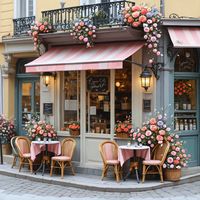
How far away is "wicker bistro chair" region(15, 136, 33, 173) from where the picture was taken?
43.3ft

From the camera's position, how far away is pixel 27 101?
1598 centimetres

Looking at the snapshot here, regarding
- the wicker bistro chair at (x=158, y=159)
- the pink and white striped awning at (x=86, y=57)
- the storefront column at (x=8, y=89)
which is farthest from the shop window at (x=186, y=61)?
the storefront column at (x=8, y=89)

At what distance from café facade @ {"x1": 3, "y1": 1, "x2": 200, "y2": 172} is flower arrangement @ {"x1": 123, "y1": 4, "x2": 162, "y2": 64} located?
0.24 meters

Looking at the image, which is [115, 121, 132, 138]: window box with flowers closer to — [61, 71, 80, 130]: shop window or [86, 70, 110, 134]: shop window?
[86, 70, 110, 134]: shop window

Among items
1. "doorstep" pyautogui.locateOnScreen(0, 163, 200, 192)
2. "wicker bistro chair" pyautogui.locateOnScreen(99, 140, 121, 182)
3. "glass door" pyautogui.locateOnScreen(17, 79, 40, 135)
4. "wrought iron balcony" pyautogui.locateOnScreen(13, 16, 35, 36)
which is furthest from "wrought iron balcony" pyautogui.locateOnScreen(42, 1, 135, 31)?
"doorstep" pyautogui.locateOnScreen(0, 163, 200, 192)

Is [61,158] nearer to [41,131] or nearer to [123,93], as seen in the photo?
[41,131]

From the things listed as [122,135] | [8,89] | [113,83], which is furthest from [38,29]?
[122,135]

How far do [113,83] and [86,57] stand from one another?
3.55ft

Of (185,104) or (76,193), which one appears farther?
(185,104)

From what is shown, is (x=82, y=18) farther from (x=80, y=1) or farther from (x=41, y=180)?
(x=41, y=180)

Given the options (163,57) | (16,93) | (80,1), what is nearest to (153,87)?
(163,57)

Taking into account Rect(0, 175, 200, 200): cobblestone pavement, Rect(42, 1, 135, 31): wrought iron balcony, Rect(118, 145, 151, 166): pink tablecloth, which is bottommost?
Rect(0, 175, 200, 200): cobblestone pavement

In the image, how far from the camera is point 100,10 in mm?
12734

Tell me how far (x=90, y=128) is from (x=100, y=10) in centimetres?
316
